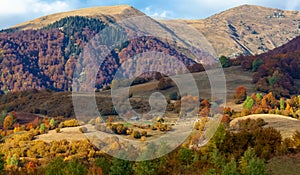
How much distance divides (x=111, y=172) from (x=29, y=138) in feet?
131

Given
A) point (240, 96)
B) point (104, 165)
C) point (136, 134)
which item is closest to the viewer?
point (104, 165)

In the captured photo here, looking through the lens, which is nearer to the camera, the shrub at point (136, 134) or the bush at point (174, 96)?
the shrub at point (136, 134)

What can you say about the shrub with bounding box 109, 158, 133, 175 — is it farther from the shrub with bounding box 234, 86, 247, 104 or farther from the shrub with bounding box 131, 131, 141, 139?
the shrub with bounding box 234, 86, 247, 104

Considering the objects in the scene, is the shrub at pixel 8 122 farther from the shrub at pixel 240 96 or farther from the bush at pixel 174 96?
the shrub at pixel 240 96

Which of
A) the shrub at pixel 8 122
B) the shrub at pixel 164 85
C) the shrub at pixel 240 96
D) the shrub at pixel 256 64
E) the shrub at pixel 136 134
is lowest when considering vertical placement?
the shrub at pixel 136 134

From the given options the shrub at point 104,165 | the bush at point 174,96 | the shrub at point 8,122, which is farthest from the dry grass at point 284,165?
the bush at point 174,96

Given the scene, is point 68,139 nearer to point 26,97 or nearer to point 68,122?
point 68,122

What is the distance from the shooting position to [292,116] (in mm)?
63031

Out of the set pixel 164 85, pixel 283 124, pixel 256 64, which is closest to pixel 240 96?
pixel 164 85

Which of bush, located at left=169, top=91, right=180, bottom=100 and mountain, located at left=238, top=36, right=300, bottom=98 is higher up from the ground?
mountain, located at left=238, top=36, right=300, bottom=98

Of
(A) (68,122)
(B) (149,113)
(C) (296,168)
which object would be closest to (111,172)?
(C) (296,168)

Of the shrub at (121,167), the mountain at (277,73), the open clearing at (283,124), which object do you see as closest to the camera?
the shrub at (121,167)

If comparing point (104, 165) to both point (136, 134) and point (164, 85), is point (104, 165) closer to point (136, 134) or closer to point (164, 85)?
point (136, 134)

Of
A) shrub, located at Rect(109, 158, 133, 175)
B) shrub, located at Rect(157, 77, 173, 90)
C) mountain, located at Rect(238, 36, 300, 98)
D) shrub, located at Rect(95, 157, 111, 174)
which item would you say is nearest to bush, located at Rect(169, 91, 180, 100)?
shrub, located at Rect(157, 77, 173, 90)
